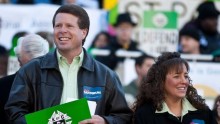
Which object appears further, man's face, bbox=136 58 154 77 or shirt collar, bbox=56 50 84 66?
man's face, bbox=136 58 154 77

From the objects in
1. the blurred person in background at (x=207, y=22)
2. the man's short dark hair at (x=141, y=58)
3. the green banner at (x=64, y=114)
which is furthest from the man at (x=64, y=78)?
the blurred person in background at (x=207, y=22)

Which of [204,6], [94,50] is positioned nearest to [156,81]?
[94,50]

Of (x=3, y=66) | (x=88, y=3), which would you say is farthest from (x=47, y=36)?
(x=88, y=3)

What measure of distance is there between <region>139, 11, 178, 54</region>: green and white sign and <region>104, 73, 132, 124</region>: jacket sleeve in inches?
214

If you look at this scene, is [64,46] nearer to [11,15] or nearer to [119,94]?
[119,94]

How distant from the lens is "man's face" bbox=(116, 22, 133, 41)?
12836 millimetres

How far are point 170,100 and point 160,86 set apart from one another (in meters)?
0.15

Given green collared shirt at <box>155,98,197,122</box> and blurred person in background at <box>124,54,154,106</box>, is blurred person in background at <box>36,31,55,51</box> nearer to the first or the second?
→ blurred person in background at <box>124,54,154,106</box>

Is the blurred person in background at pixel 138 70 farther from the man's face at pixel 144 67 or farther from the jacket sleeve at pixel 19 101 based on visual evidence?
the jacket sleeve at pixel 19 101

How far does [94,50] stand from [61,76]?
5.79 meters

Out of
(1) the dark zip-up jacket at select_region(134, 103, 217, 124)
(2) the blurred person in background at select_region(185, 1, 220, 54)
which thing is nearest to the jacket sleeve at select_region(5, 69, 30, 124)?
(1) the dark zip-up jacket at select_region(134, 103, 217, 124)

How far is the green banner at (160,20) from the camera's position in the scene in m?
12.6

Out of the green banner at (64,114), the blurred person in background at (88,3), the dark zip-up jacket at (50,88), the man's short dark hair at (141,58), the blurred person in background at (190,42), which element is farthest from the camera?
the blurred person in background at (88,3)

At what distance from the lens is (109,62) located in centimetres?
1240
